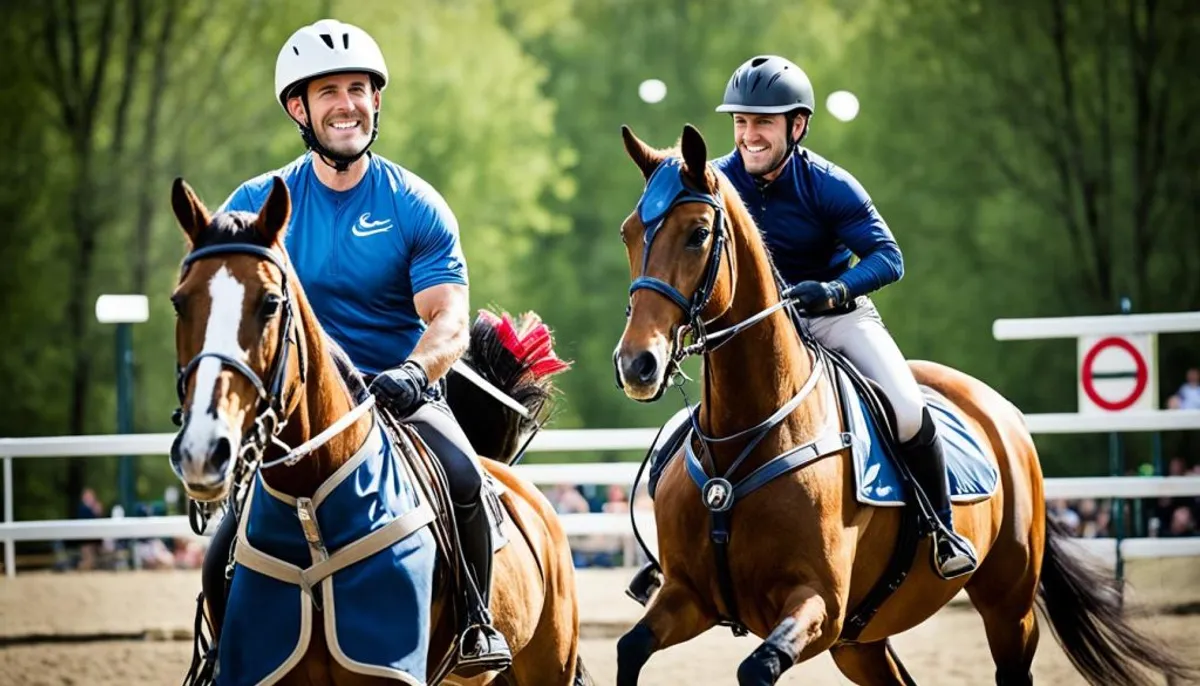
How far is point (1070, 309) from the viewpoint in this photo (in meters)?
24.6

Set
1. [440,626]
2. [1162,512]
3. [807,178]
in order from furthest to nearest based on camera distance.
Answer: [1162,512] < [807,178] < [440,626]

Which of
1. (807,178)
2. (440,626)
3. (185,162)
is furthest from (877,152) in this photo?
(440,626)

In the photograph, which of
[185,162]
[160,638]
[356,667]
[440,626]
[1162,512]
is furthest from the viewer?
[185,162]

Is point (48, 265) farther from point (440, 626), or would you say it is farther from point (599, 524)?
point (440, 626)

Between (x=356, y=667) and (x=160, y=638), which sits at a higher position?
(x=356, y=667)

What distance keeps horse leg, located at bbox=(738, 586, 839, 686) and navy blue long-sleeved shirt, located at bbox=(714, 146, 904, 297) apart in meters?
1.19

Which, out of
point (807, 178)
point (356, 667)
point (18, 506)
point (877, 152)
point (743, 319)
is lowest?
point (18, 506)

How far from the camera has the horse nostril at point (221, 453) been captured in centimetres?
354

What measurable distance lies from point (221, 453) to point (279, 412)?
0.35 metres

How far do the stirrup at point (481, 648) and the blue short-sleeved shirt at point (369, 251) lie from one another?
2.76 feet

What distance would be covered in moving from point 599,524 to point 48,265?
1589cm

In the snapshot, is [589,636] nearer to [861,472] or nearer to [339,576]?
[861,472]

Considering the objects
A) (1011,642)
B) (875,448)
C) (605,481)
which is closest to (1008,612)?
(1011,642)

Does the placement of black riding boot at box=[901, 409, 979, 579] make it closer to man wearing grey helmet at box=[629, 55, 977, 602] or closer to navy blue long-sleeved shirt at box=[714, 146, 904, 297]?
man wearing grey helmet at box=[629, 55, 977, 602]
